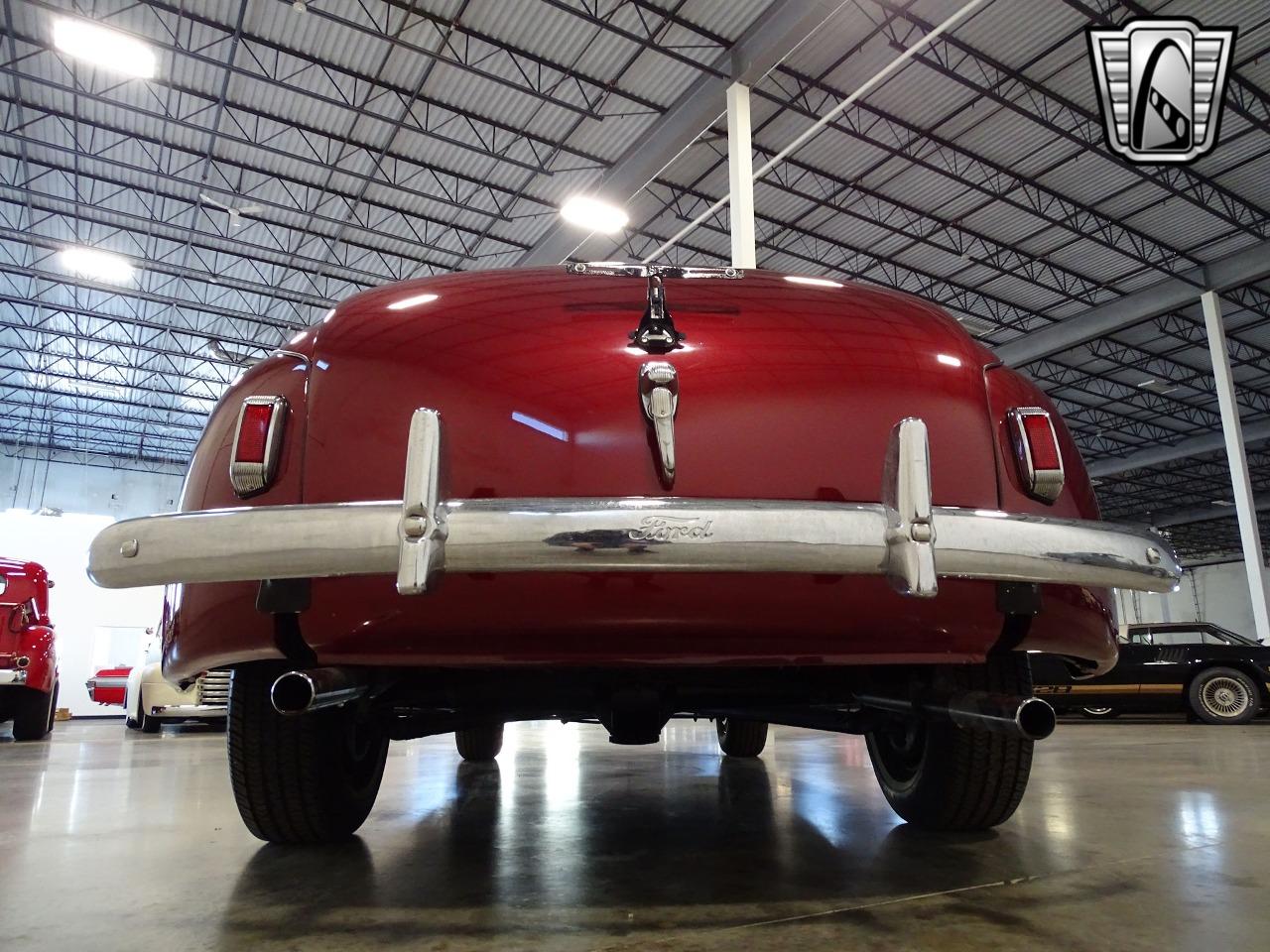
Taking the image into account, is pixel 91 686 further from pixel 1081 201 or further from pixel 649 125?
pixel 1081 201

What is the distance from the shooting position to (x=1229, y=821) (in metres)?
2.49

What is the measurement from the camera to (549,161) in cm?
1270

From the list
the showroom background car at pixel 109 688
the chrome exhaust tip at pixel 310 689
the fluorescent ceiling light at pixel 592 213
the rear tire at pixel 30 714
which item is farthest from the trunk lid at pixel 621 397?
the showroom background car at pixel 109 688

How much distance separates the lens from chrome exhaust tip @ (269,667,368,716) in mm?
1322

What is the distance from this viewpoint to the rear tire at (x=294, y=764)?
71.9 inches

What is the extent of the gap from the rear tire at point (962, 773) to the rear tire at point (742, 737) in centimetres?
204

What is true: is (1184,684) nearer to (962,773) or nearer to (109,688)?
(962,773)

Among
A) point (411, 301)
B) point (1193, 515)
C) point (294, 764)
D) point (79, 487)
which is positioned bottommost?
point (294, 764)

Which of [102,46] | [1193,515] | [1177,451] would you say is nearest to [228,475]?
[102,46]

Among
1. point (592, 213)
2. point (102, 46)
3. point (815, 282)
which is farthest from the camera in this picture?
point (592, 213)

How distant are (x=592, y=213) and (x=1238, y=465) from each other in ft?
40.4

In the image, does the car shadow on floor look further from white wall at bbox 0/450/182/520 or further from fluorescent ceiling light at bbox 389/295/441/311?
white wall at bbox 0/450/182/520

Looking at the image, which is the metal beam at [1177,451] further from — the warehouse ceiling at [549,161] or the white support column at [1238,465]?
the white support column at [1238,465]

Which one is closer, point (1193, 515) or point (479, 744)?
point (479, 744)
